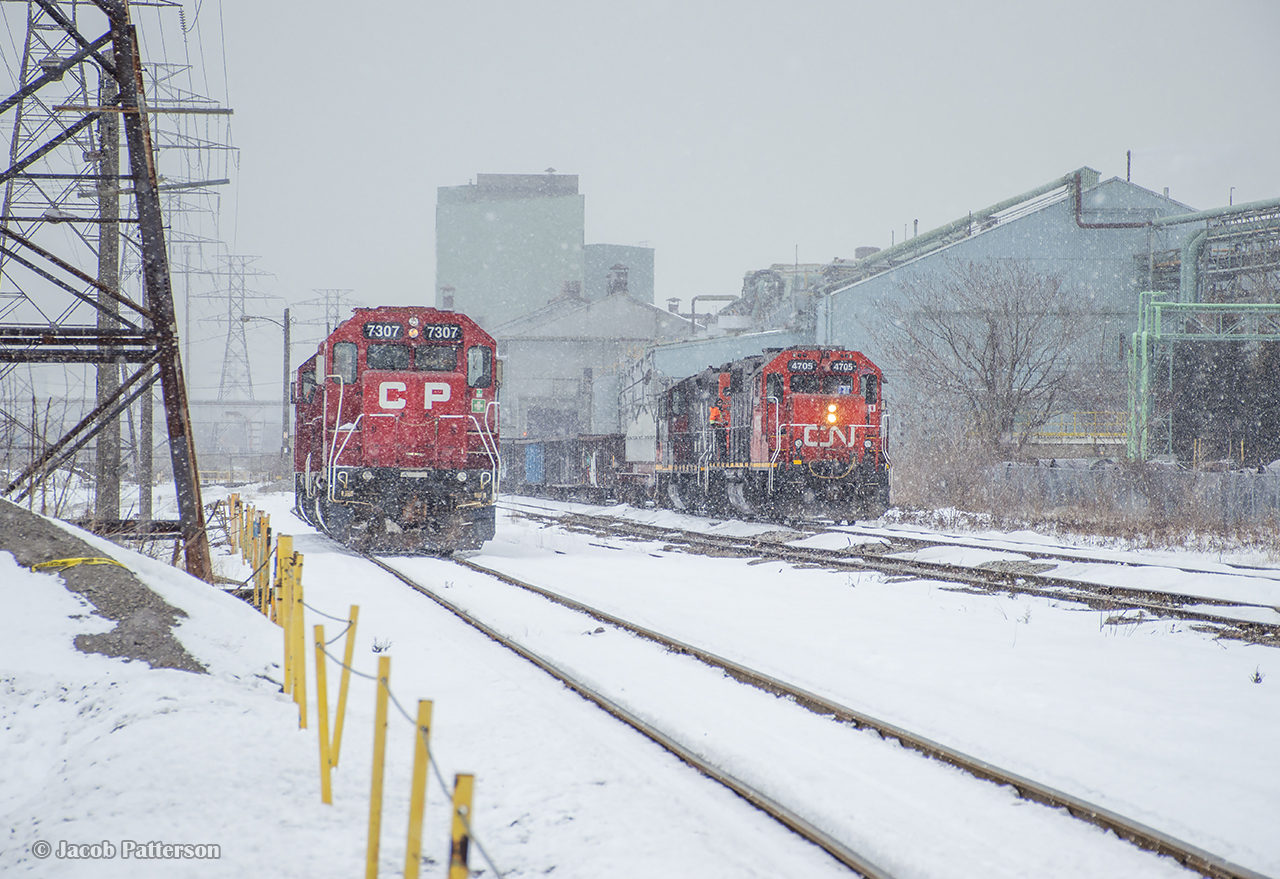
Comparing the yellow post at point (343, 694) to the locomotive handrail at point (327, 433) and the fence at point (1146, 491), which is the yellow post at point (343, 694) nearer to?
the locomotive handrail at point (327, 433)

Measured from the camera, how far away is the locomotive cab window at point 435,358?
15305mm

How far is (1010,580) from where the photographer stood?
1126 centimetres

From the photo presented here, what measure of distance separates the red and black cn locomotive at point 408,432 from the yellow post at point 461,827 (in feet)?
42.1

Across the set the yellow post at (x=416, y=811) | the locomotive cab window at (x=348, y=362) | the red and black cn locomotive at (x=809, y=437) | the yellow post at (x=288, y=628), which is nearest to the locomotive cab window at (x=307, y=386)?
the locomotive cab window at (x=348, y=362)

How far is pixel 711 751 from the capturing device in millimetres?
5168

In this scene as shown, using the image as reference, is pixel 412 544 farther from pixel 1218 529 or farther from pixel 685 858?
pixel 1218 529

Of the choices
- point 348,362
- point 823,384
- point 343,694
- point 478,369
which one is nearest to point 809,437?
point 823,384

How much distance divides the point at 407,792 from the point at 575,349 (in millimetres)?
53231

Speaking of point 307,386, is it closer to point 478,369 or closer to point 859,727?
point 478,369

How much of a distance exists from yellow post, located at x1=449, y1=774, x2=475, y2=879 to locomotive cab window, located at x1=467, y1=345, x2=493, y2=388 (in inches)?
525

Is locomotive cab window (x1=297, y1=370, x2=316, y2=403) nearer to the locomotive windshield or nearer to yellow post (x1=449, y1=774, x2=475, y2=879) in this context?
the locomotive windshield

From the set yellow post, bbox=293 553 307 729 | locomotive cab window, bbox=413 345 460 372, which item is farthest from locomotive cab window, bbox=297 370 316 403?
yellow post, bbox=293 553 307 729

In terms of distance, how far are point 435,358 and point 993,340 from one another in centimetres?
1858

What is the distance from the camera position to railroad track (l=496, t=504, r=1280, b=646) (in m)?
8.66
